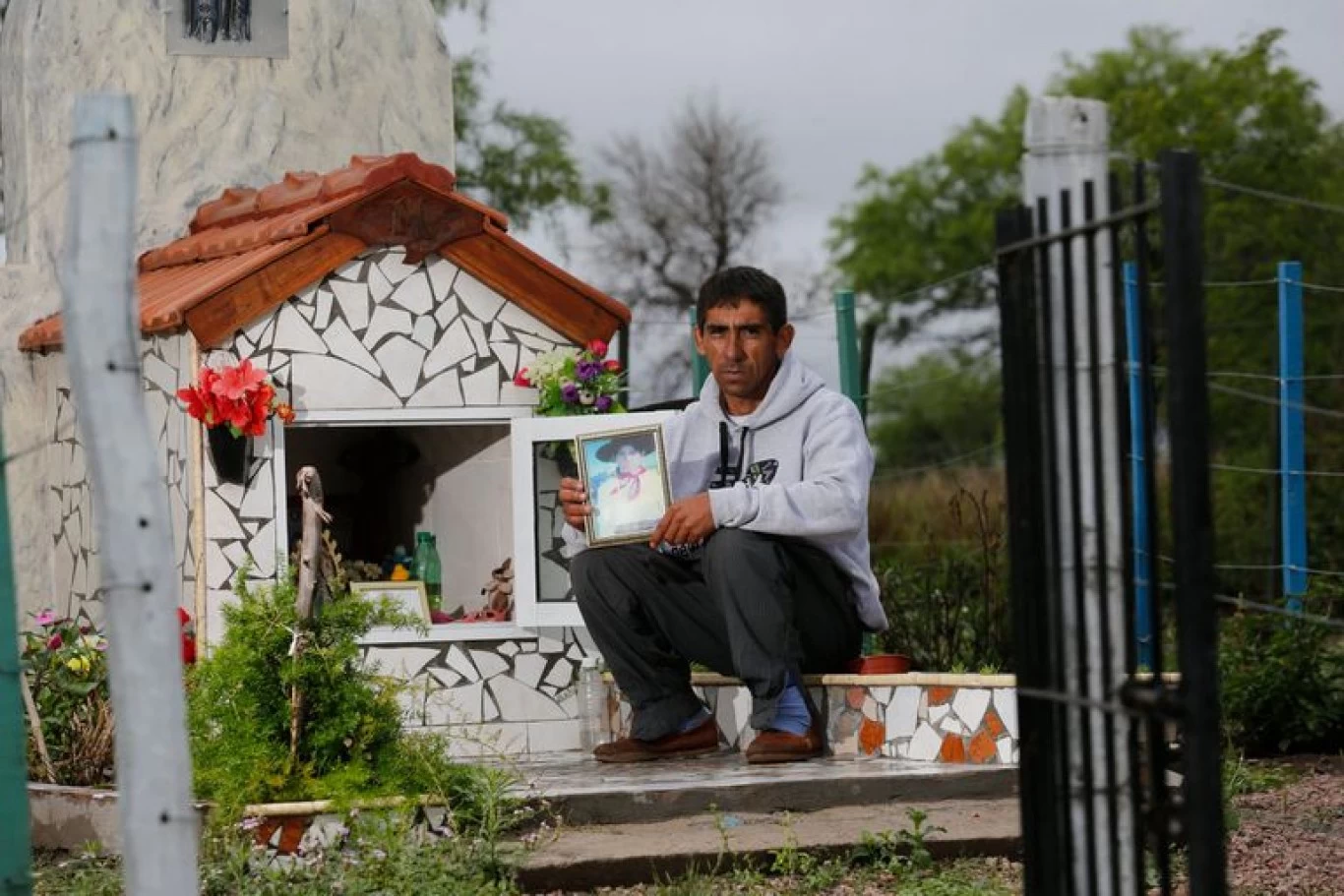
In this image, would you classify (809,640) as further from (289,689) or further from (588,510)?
(289,689)

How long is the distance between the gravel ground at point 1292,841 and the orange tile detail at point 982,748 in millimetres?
769

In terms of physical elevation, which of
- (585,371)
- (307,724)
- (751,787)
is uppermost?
(585,371)

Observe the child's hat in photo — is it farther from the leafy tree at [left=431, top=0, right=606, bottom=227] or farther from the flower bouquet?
the leafy tree at [left=431, top=0, right=606, bottom=227]

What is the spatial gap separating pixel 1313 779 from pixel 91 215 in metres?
5.52

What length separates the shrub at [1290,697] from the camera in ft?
28.2

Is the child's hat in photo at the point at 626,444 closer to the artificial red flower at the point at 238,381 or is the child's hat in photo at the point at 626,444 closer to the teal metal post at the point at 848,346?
the artificial red flower at the point at 238,381

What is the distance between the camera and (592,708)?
8445 millimetres

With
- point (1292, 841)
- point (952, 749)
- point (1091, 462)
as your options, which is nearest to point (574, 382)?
point (952, 749)

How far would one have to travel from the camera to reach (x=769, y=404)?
7.35 metres

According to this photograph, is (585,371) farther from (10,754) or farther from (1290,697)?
(10,754)

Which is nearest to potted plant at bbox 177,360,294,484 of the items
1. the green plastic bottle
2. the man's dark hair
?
the green plastic bottle

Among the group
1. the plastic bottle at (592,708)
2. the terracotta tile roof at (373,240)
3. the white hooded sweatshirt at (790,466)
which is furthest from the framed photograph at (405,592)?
the white hooded sweatshirt at (790,466)

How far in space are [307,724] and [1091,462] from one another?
3019 mm

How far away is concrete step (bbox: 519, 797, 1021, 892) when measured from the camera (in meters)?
6.14
